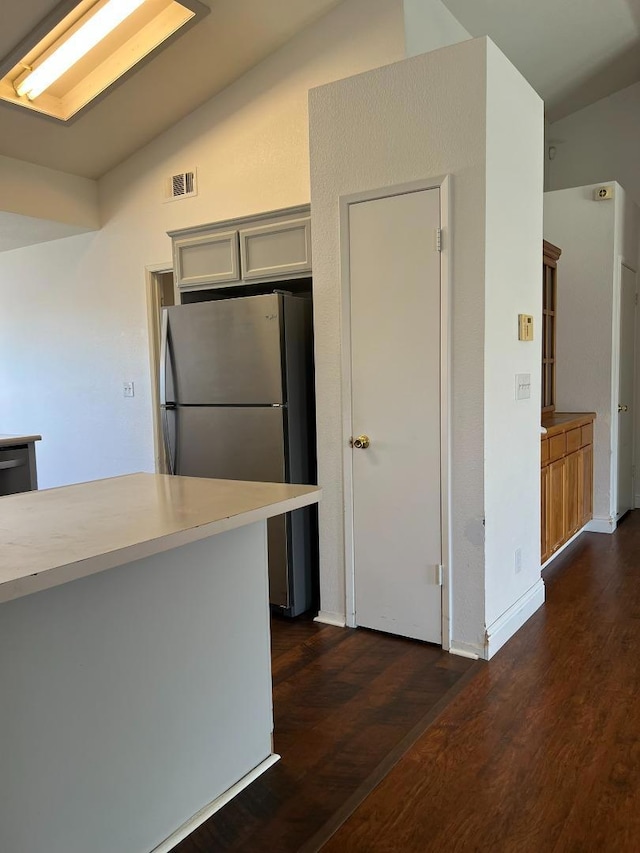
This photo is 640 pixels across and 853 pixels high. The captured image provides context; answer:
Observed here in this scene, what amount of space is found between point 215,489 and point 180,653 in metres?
0.45

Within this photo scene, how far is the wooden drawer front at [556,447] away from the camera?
365 cm

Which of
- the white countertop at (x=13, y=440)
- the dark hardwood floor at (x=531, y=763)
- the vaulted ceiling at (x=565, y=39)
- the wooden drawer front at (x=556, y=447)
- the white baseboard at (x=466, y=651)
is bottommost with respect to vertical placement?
the dark hardwood floor at (x=531, y=763)

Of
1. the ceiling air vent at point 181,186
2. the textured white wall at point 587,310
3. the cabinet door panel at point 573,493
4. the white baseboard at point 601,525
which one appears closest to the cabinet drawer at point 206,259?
the ceiling air vent at point 181,186

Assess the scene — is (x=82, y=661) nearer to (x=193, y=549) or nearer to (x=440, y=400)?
(x=193, y=549)

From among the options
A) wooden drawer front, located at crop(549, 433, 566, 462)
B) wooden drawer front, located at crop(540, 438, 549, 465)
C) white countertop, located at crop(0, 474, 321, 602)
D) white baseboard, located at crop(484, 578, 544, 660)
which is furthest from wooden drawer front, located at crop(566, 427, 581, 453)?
white countertop, located at crop(0, 474, 321, 602)

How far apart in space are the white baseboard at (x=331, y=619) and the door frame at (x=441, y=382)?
0.11ft

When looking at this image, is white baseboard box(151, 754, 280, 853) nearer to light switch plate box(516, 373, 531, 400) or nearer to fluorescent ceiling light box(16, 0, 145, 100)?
light switch plate box(516, 373, 531, 400)

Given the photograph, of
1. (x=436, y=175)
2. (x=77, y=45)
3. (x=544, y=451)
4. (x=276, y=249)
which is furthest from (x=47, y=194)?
(x=544, y=451)

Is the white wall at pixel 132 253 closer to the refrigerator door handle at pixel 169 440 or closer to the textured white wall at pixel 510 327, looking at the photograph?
the textured white wall at pixel 510 327

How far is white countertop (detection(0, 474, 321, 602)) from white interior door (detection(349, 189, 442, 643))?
1.03 metres

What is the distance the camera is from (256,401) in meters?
3.16

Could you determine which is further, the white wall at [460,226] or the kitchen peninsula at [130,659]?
the white wall at [460,226]

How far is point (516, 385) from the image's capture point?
2865 millimetres

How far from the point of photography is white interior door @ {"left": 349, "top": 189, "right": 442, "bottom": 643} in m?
2.70
